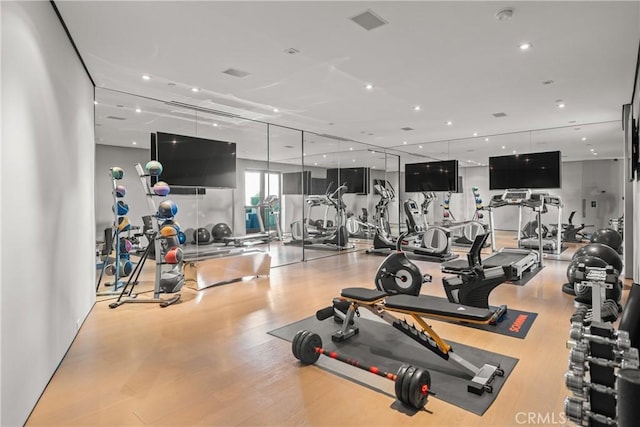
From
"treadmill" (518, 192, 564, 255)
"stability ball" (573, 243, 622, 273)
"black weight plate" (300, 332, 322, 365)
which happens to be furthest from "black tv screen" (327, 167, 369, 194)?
"black weight plate" (300, 332, 322, 365)

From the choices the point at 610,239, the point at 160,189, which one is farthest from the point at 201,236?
the point at 610,239

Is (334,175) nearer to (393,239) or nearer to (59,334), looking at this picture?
(393,239)

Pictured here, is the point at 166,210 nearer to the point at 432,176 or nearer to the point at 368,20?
the point at 368,20

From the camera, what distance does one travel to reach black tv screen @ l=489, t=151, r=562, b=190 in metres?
7.18

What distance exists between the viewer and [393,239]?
955 cm

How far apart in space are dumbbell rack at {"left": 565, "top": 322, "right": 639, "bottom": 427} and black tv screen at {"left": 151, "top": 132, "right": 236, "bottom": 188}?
5.41 metres

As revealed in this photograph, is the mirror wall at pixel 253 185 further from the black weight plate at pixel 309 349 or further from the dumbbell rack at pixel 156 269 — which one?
the black weight plate at pixel 309 349

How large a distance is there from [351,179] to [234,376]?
700 centimetres

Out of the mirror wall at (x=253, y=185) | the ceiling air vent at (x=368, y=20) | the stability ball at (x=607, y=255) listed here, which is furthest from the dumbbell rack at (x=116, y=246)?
the stability ball at (x=607, y=255)

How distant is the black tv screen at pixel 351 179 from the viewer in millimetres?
9156

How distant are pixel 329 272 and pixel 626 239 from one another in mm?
5018

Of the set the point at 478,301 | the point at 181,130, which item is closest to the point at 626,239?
the point at 478,301

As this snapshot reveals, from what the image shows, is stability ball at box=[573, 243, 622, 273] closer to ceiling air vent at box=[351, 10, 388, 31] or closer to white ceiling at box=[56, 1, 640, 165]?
white ceiling at box=[56, 1, 640, 165]

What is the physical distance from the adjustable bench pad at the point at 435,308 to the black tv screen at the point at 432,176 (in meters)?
6.41
